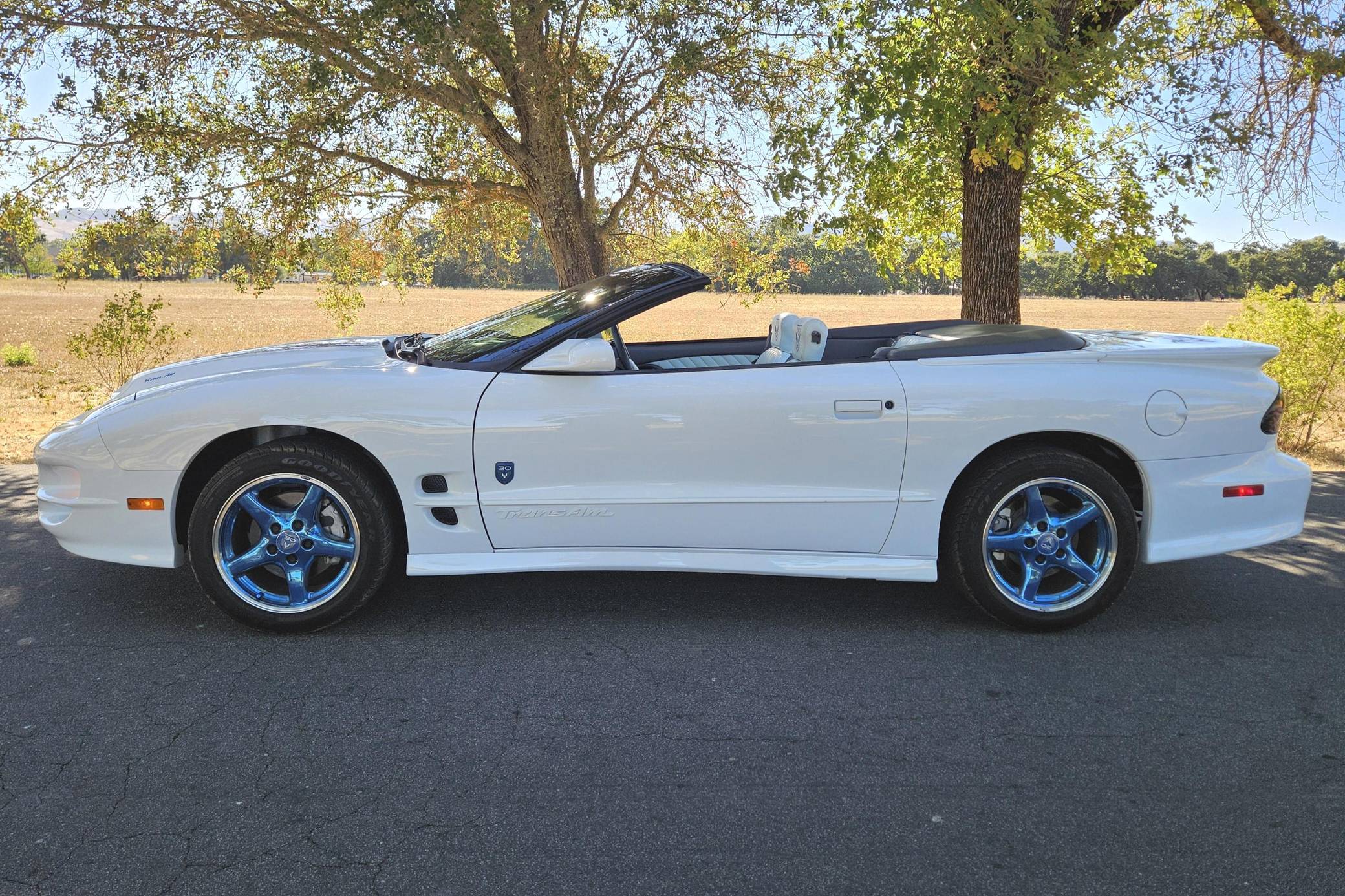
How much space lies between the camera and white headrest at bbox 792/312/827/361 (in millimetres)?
4352

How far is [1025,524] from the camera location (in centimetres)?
384

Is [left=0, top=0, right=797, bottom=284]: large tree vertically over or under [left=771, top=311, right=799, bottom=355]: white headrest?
over

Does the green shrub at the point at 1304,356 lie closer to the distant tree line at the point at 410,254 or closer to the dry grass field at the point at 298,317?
the distant tree line at the point at 410,254

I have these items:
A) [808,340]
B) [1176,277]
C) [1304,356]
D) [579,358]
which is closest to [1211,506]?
[808,340]

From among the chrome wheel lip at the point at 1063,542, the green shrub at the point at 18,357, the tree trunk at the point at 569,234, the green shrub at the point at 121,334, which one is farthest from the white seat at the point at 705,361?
the green shrub at the point at 18,357

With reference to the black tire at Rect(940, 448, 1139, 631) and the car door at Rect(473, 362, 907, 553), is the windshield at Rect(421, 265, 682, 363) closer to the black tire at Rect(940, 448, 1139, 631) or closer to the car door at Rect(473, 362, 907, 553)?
the car door at Rect(473, 362, 907, 553)

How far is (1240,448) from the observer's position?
3.93 metres

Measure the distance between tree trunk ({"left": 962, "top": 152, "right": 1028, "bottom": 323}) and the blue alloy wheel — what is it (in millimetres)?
6298

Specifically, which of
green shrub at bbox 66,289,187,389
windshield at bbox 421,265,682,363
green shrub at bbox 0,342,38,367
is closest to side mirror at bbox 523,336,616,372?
windshield at bbox 421,265,682,363

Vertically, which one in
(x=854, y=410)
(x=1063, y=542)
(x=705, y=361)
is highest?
(x=705, y=361)

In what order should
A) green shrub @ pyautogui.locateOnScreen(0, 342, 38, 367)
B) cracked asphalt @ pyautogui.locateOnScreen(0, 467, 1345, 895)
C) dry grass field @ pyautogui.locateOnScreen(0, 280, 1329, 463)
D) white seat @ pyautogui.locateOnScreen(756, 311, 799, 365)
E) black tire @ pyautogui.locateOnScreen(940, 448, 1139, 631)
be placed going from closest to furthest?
1. cracked asphalt @ pyautogui.locateOnScreen(0, 467, 1345, 895)
2. black tire @ pyautogui.locateOnScreen(940, 448, 1139, 631)
3. white seat @ pyautogui.locateOnScreen(756, 311, 799, 365)
4. dry grass field @ pyautogui.locateOnScreen(0, 280, 1329, 463)
5. green shrub @ pyautogui.locateOnScreen(0, 342, 38, 367)

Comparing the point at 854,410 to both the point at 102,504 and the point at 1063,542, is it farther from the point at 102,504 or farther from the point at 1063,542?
the point at 102,504

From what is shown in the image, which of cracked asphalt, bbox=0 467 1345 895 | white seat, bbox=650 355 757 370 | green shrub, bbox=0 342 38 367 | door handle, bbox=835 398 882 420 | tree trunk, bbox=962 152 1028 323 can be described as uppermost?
tree trunk, bbox=962 152 1028 323

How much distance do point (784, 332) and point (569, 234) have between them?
5367mm
